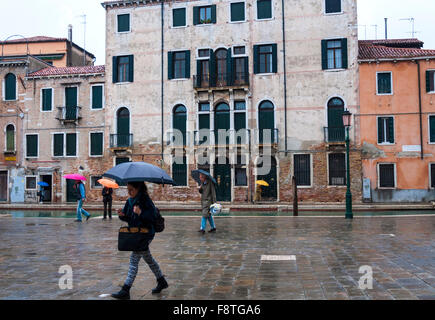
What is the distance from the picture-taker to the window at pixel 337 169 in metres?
28.0

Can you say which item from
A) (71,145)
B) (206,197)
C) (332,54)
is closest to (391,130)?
(332,54)

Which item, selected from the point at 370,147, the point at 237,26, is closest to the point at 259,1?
the point at 237,26

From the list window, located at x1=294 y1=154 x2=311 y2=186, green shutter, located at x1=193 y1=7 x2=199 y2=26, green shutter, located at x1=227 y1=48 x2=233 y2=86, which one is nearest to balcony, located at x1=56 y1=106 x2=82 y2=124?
green shutter, located at x1=193 y1=7 x2=199 y2=26

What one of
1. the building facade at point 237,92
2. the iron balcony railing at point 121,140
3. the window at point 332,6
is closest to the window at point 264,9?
the building facade at point 237,92

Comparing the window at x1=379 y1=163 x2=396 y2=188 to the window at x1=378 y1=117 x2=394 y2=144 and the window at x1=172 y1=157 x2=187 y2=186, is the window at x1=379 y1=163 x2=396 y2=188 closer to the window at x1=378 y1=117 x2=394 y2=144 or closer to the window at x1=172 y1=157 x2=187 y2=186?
the window at x1=378 y1=117 x2=394 y2=144

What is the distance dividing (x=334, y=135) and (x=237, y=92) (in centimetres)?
690

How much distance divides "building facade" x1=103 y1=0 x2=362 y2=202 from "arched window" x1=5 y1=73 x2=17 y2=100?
295 inches

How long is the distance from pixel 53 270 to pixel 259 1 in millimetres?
26222

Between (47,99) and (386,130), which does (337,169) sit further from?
(47,99)

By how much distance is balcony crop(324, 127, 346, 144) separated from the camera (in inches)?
1099

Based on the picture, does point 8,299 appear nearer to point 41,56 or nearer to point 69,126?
point 69,126

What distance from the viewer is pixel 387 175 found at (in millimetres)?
27656

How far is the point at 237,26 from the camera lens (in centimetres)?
3003

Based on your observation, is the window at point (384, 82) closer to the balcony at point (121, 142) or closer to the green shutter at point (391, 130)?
the green shutter at point (391, 130)
